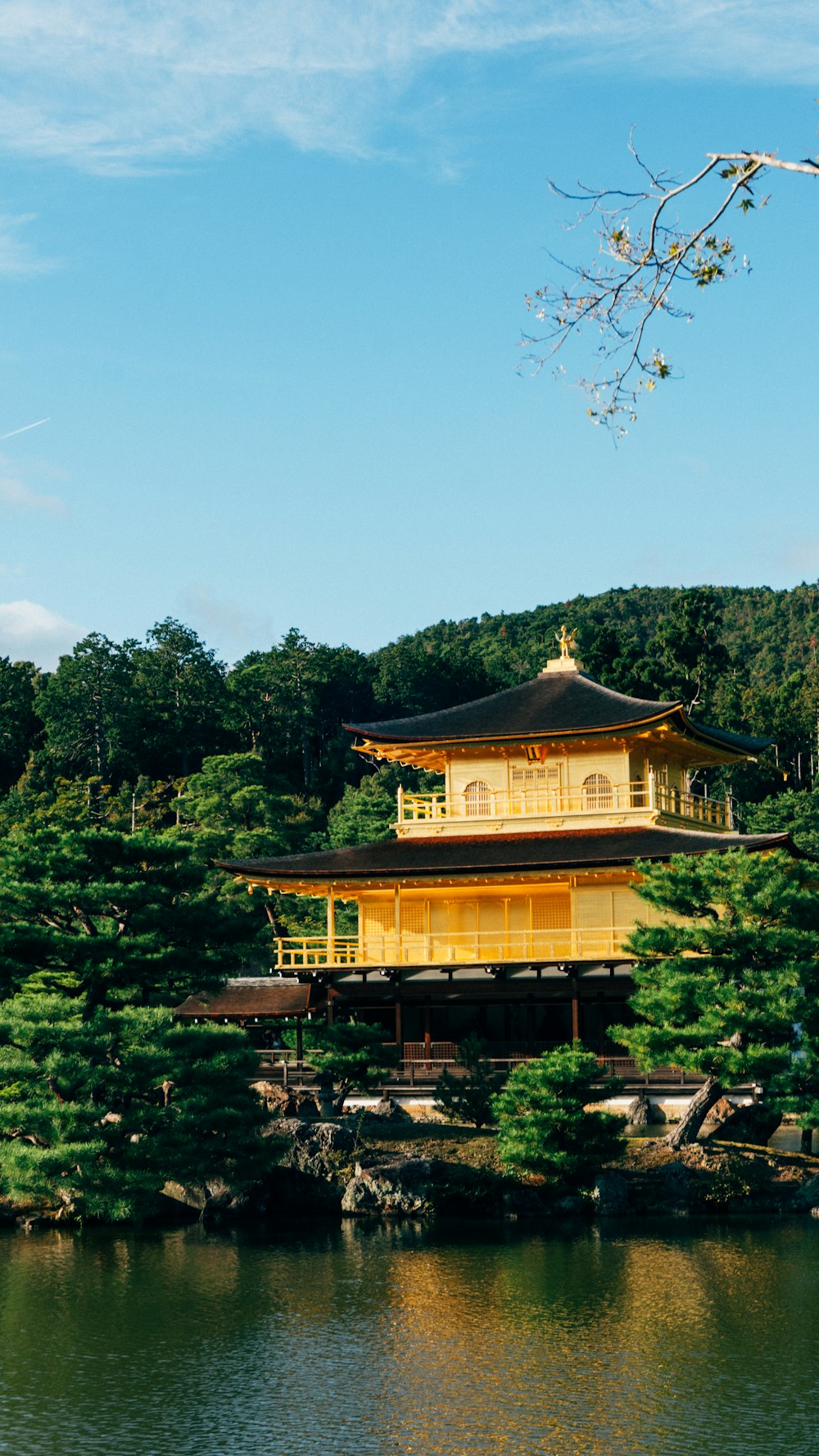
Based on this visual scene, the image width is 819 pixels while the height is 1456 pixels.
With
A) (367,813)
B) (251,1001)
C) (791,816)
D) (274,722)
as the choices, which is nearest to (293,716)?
(274,722)

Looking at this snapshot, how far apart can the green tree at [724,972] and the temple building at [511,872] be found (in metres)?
3.97

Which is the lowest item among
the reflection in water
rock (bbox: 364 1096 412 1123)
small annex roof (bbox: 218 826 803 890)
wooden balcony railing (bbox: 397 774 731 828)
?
the reflection in water

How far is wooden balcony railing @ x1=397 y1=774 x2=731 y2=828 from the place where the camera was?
35656 millimetres

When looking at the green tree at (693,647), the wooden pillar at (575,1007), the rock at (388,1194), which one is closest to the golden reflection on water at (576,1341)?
the rock at (388,1194)

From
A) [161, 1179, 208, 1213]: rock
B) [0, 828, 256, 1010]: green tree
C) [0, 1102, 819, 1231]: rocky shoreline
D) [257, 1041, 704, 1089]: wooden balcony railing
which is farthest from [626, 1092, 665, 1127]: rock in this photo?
[0, 828, 256, 1010]: green tree

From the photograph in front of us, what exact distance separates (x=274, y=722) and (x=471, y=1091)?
50.0m

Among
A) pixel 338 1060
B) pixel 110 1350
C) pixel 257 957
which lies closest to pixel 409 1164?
pixel 338 1060

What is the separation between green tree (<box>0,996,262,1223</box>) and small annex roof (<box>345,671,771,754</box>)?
12846mm

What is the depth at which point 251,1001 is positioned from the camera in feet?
112

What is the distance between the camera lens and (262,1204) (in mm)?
26328

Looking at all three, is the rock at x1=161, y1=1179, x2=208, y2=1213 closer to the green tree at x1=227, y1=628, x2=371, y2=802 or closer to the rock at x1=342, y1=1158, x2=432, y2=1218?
the rock at x1=342, y1=1158, x2=432, y2=1218

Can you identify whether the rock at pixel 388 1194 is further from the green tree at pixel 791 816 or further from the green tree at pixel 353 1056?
the green tree at pixel 791 816

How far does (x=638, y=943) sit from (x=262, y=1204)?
772cm

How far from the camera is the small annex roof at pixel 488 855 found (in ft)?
105
